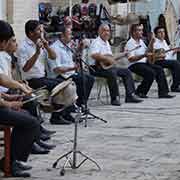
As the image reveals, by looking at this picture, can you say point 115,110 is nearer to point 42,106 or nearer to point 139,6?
point 42,106

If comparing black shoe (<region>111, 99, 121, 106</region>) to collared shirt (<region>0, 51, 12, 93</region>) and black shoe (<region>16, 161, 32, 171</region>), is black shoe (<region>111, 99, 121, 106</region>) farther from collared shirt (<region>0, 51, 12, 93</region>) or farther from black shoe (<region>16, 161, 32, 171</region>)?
black shoe (<region>16, 161, 32, 171</region>)

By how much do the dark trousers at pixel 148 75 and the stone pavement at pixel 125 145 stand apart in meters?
1.01

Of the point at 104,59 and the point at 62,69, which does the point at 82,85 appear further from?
the point at 104,59

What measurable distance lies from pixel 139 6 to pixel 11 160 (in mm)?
9573

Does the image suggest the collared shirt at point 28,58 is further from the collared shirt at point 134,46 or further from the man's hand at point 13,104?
the collared shirt at point 134,46

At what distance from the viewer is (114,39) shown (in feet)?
47.3

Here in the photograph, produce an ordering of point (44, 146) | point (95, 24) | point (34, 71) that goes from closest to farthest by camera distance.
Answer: point (44, 146) < point (34, 71) < point (95, 24)

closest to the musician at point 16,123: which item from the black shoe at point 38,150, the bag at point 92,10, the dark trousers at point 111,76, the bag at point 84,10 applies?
the black shoe at point 38,150

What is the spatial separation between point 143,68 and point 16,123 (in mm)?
6069

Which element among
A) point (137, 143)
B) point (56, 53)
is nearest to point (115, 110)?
point (56, 53)

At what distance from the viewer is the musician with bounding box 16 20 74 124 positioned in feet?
26.1

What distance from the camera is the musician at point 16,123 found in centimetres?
577

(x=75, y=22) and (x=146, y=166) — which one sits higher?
(x=75, y=22)

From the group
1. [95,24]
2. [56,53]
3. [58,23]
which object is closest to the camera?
[56,53]
